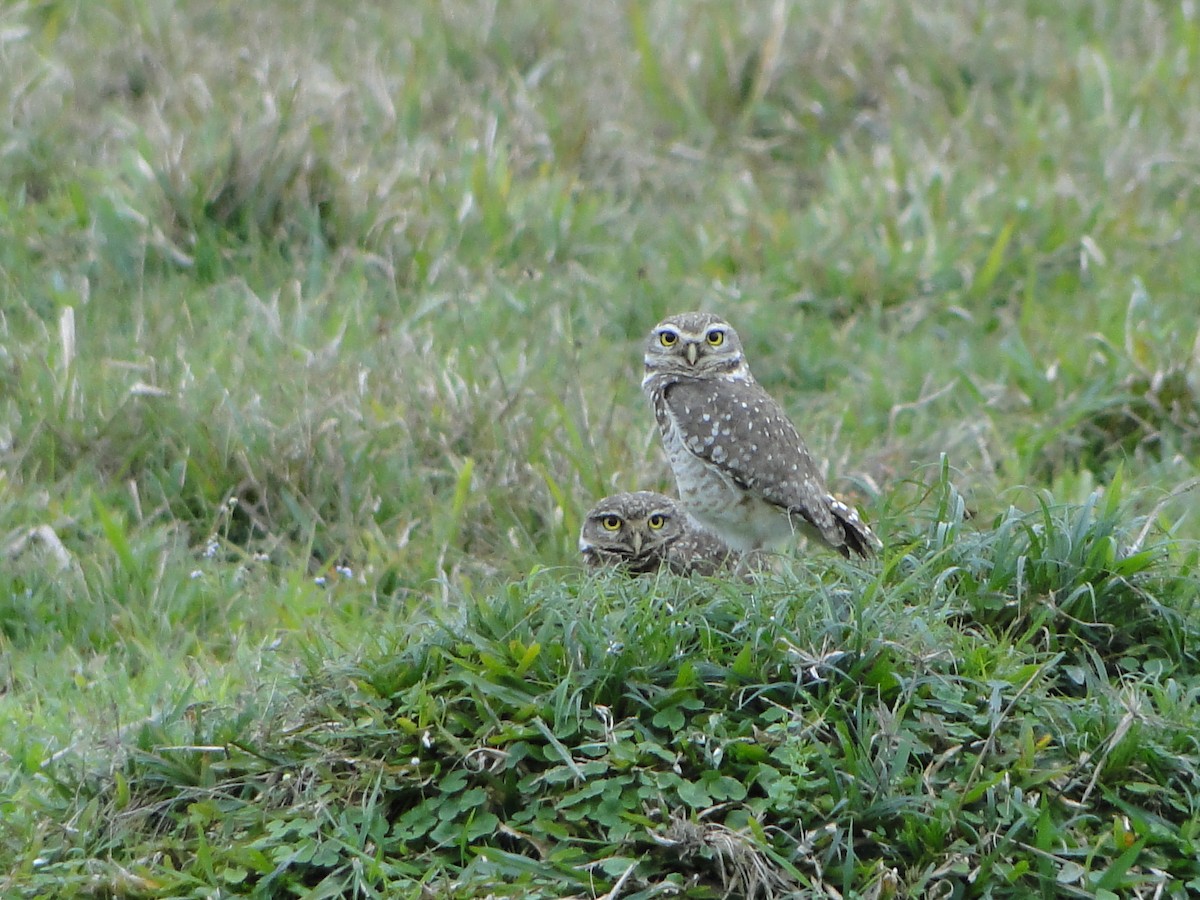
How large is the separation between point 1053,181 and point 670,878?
5.92 metres

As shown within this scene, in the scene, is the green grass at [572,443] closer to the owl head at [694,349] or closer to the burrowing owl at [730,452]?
the burrowing owl at [730,452]

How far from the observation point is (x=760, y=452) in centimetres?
564

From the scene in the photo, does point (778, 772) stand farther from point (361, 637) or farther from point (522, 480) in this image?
point (522, 480)

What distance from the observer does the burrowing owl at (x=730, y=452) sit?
5.58 meters

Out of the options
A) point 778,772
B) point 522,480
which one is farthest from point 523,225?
point 778,772

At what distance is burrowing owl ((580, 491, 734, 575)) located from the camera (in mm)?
5637

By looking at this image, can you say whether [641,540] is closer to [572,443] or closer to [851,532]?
[851,532]

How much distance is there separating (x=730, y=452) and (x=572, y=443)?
94 centimetres

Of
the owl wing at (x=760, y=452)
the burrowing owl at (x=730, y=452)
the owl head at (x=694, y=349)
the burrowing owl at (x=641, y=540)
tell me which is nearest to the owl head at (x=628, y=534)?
the burrowing owl at (x=641, y=540)

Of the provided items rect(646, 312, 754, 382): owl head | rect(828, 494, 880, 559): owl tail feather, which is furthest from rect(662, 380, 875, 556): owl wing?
rect(646, 312, 754, 382): owl head

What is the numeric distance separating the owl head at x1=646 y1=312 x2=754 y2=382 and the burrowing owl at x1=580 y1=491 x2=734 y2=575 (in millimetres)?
535

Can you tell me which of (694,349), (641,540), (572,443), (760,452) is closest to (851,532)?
(760,452)

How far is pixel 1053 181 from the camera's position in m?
8.87

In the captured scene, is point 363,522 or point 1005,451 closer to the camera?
point 363,522
